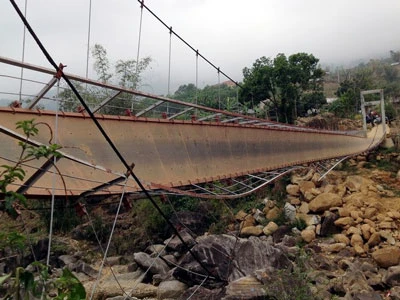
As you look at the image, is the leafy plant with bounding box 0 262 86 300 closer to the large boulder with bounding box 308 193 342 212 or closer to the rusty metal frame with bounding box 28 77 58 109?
the rusty metal frame with bounding box 28 77 58 109

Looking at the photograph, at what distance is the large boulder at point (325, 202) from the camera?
8.87m

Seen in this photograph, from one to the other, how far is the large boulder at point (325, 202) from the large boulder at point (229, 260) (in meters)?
2.47

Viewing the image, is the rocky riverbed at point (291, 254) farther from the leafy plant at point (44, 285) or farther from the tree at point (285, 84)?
the tree at point (285, 84)

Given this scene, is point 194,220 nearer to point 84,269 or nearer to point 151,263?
point 151,263

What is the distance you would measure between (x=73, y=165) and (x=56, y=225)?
32.3 ft

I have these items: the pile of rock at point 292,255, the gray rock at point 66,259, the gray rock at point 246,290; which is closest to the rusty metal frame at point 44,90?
the pile of rock at point 292,255

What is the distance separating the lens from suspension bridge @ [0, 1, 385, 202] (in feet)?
8.80

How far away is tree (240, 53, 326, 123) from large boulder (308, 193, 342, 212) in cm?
678

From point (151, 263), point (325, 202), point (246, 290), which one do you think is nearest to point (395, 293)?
point (246, 290)

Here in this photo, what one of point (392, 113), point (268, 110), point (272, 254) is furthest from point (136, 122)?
point (392, 113)

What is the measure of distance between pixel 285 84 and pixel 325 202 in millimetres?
7048

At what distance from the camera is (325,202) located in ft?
29.2

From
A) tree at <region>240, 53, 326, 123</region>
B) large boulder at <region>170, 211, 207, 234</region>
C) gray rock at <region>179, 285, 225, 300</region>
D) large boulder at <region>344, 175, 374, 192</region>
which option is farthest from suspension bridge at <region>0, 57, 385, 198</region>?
tree at <region>240, 53, 326, 123</region>

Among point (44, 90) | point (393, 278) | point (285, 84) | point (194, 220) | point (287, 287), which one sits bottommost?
point (194, 220)
